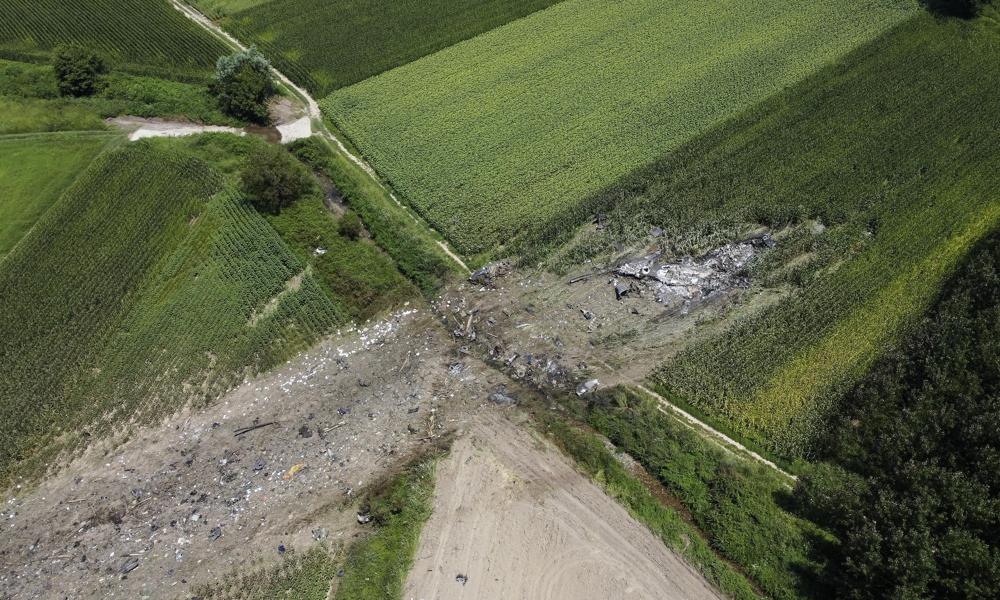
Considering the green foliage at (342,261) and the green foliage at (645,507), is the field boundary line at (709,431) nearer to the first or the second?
the green foliage at (645,507)

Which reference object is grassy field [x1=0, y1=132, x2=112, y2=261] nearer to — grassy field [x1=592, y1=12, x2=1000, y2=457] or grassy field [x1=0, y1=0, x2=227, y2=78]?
grassy field [x1=0, y1=0, x2=227, y2=78]

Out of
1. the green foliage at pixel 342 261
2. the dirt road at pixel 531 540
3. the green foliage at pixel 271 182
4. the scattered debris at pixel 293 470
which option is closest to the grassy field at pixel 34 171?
the green foliage at pixel 271 182

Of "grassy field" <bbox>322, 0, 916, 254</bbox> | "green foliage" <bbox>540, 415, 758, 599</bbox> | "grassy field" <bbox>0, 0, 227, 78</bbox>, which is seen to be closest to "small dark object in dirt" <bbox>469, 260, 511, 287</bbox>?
"grassy field" <bbox>322, 0, 916, 254</bbox>

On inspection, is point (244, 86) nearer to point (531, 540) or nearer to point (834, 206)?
point (531, 540)

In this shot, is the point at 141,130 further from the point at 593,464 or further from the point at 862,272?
the point at 862,272

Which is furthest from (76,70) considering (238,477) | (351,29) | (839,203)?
(839,203)

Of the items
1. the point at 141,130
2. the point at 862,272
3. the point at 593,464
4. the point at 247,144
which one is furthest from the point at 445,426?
the point at 141,130
